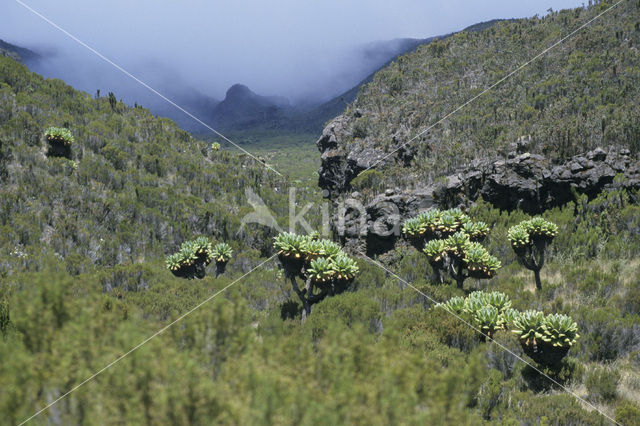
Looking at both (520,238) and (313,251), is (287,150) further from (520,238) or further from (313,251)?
(313,251)

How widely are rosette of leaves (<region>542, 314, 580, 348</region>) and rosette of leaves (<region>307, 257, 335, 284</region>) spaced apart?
144 inches

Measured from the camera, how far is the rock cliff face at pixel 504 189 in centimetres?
1078

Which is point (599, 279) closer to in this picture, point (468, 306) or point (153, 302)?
point (468, 306)

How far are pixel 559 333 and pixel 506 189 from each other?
8517mm

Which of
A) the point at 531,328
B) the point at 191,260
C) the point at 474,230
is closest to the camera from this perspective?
the point at 531,328

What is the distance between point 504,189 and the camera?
476 inches

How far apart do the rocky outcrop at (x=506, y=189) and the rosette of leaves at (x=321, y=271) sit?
5.80 m

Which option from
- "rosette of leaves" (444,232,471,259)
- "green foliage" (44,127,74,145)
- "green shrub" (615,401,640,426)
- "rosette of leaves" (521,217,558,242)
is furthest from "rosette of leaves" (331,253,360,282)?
"green foliage" (44,127,74,145)

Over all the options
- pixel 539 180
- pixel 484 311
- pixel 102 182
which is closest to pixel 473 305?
pixel 484 311

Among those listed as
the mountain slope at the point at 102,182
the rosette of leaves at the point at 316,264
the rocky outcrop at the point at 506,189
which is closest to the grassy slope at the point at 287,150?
the mountain slope at the point at 102,182

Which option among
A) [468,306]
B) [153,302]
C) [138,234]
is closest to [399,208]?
[468,306]

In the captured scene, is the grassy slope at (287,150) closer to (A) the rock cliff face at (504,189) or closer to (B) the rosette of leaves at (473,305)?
(A) the rock cliff face at (504,189)

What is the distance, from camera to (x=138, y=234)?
12.7 meters

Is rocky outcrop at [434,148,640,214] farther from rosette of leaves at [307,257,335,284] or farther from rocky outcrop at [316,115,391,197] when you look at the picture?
Answer: rocky outcrop at [316,115,391,197]
